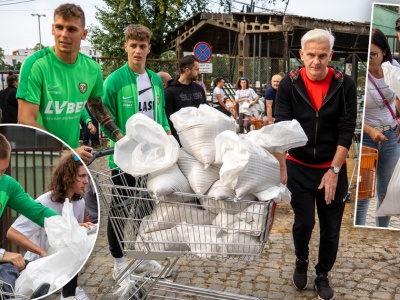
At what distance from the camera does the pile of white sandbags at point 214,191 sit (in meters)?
2.96

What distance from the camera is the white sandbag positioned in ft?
9.98

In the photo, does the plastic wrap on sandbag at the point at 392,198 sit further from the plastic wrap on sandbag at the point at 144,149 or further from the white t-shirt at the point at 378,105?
the plastic wrap on sandbag at the point at 144,149

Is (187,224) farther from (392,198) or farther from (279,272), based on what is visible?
(392,198)

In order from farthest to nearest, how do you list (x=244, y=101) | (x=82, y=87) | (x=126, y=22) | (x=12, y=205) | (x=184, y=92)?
(x=126, y=22), (x=244, y=101), (x=184, y=92), (x=82, y=87), (x=12, y=205)

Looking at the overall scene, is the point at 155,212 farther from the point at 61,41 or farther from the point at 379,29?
the point at 379,29

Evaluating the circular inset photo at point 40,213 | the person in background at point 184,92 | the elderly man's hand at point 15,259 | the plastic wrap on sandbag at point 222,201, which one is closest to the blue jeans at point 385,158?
the person in background at point 184,92

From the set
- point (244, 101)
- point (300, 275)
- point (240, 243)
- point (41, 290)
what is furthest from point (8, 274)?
point (244, 101)

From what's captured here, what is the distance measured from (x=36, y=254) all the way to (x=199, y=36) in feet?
78.1

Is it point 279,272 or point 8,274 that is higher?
point 8,274

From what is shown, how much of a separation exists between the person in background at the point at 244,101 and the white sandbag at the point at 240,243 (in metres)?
10.6

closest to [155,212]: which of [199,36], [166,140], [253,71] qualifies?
[166,140]

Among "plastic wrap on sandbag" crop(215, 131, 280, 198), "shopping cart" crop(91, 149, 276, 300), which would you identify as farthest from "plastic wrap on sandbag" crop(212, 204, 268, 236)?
"plastic wrap on sandbag" crop(215, 131, 280, 198)

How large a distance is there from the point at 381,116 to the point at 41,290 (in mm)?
3597

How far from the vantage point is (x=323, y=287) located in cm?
405
